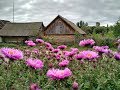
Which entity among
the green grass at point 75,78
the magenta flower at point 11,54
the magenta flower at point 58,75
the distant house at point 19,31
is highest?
the magenta flower at point 11,54

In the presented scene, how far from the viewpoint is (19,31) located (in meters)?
67.4

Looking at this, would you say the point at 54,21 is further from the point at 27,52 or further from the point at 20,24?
the point at 27,52

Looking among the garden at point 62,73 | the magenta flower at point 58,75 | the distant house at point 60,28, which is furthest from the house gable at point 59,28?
the magenta flower at point 58,75

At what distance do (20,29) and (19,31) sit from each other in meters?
Answer: 1.20

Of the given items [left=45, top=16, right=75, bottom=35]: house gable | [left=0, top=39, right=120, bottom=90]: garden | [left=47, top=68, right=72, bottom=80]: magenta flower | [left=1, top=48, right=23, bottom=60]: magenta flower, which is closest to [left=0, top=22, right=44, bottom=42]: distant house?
[left=45, top=16, right=75, bottom=35]: house gable

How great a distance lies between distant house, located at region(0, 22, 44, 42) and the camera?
65500 millimetres

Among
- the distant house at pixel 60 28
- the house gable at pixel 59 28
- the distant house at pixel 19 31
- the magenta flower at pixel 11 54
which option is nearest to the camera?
the magenta flower at pixel 11 54

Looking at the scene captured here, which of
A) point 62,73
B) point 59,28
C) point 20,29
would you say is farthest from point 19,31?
point 62,73

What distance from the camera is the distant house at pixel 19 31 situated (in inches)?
2579

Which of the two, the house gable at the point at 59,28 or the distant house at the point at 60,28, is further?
the house gable at the point at 59,28

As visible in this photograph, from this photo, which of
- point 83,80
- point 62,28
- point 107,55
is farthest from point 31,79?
point 62,28

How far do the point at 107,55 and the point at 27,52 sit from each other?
1.56 meters

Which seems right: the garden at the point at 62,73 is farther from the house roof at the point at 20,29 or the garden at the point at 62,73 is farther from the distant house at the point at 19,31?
the house roof at the point at 20,29

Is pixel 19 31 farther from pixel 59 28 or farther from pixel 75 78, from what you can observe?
pixel 75 78
